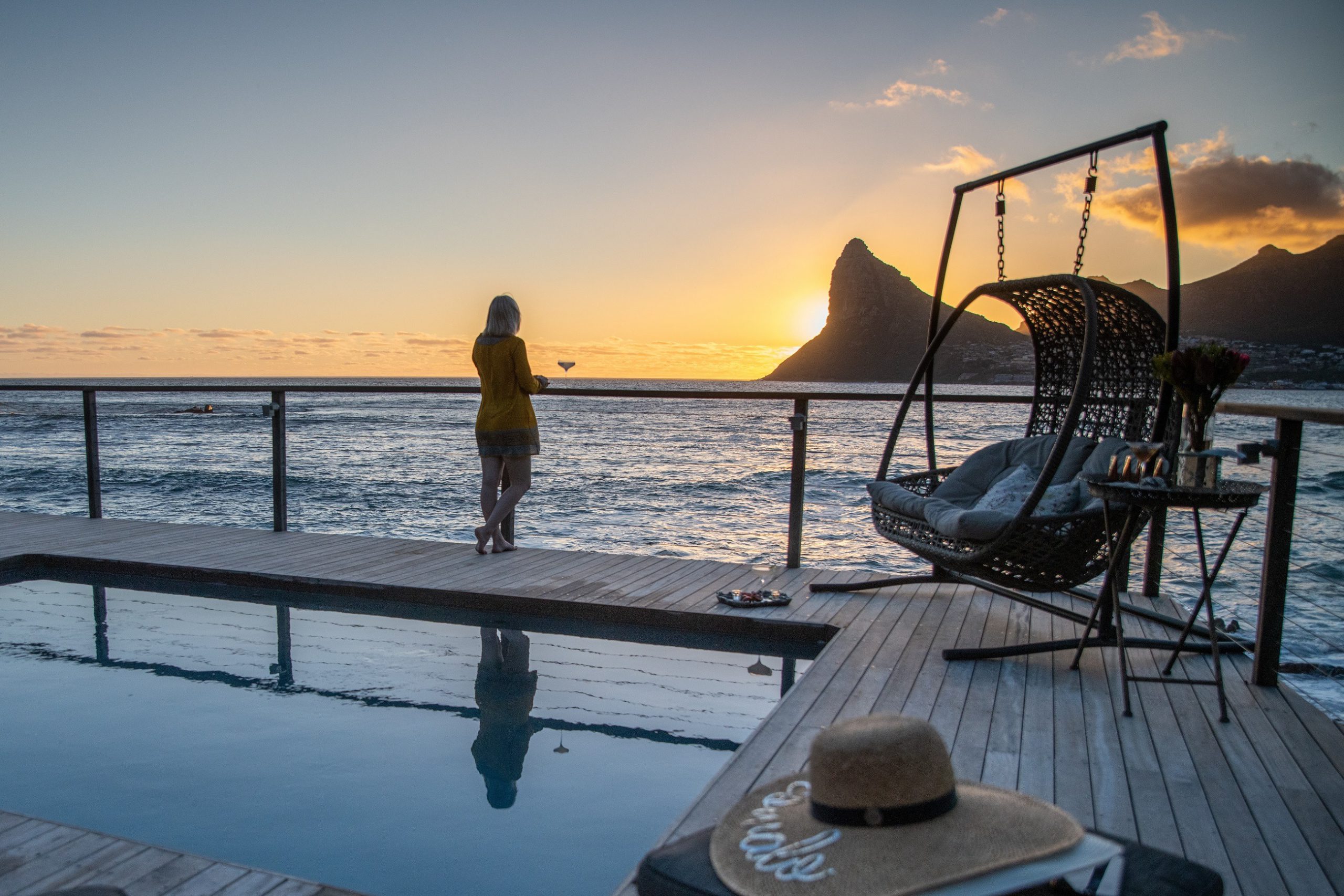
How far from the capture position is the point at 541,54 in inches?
328

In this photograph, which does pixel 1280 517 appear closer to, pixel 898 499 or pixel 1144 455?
pixel 1144 455

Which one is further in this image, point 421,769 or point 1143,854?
point 421,769

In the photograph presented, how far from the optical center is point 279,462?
5.02 meters

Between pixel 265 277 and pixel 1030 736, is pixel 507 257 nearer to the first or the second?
pixel 265 277

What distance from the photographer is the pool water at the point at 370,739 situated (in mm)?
1974

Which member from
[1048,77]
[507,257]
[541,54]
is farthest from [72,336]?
[1048,77]

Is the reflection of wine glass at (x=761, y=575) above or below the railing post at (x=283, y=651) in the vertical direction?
above

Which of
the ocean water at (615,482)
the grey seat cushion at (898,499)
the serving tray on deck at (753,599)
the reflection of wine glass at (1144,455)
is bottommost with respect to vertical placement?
the ocean water at (615,482)

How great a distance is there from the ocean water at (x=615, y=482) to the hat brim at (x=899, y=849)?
1919mm

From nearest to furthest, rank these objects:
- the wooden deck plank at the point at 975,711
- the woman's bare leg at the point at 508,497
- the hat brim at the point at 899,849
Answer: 1. the hat brim at the point at 899,849
2. the wooden deck plank at the point at 975,711
3. the woman's bare leg at the point at 508,497

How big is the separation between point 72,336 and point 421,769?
81.0 ft

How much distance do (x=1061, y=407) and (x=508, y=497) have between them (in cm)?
270

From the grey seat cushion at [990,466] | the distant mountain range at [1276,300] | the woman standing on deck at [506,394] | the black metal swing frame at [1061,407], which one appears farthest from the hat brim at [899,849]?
the distant mountain range at [1276,300]

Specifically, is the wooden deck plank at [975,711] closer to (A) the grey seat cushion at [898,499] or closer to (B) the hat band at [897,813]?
(A) the grey seat cushion at [898,499]
